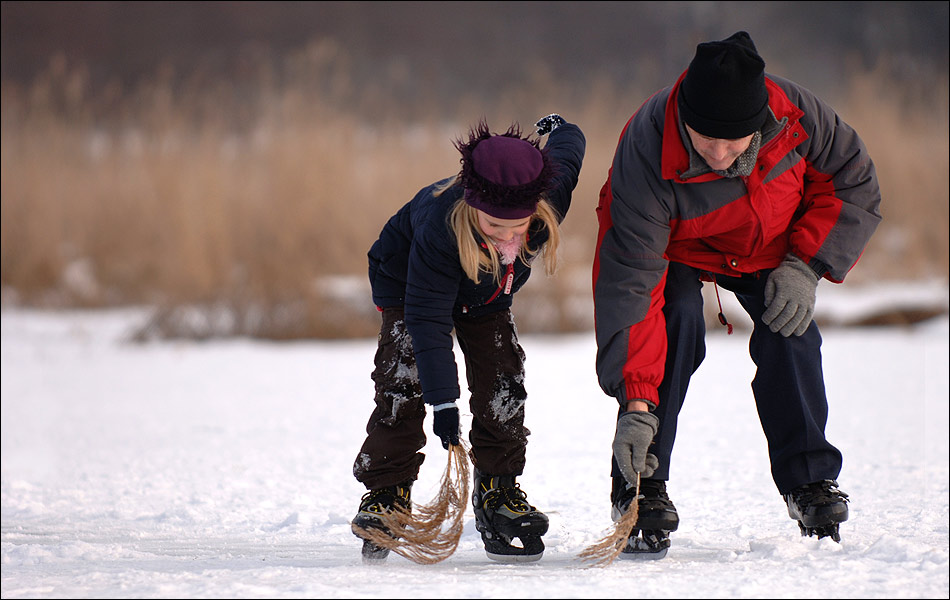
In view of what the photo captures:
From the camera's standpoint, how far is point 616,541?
5.82 feet

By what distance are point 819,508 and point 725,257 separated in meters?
0.54

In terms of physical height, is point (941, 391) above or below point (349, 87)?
below

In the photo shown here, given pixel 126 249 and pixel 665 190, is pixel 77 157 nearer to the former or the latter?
pixel 126 249

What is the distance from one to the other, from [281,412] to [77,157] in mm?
3688

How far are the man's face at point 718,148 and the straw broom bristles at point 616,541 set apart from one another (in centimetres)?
63

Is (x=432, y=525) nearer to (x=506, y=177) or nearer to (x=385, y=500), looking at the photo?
(x=385, y=500)

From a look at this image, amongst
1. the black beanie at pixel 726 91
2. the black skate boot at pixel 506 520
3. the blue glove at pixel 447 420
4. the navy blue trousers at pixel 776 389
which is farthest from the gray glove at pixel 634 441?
the black beanie at pixel 726 91

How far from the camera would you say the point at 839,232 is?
6.26ft

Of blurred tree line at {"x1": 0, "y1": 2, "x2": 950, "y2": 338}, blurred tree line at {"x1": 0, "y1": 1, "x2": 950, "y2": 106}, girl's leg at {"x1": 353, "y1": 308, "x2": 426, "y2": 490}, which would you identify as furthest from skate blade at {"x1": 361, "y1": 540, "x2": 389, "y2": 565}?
blurred tree line at {"x1": 0, "y1": 1, "x2": 950, "y2": 106}

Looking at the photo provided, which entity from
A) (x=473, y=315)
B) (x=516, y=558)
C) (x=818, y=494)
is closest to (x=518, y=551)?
(x=516, y=558)

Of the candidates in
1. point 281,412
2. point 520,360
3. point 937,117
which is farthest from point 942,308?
point 520,360

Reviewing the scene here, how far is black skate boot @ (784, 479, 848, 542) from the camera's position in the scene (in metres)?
1.82

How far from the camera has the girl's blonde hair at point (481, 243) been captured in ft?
5.91

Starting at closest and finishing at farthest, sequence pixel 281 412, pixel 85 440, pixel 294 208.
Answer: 1. pixel 85 440
2. pixel 281 412
3. pixel 294 208
